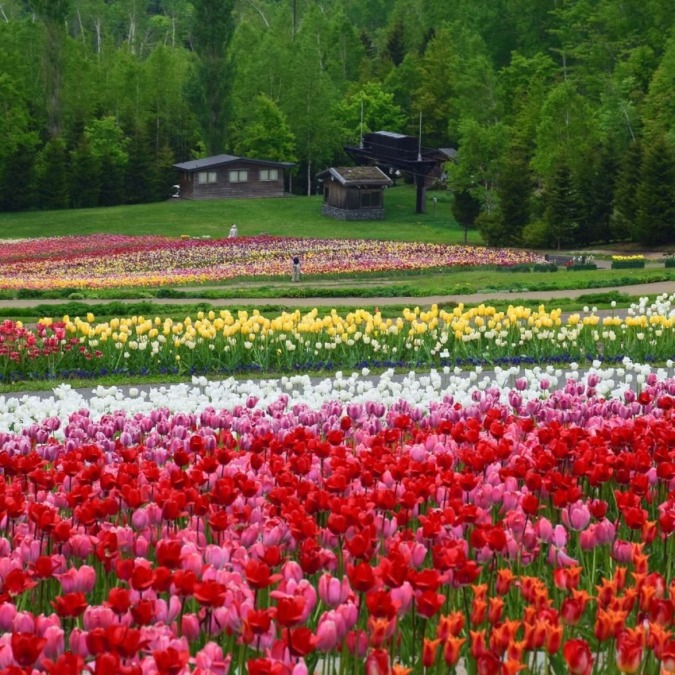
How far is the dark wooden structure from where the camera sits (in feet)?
241

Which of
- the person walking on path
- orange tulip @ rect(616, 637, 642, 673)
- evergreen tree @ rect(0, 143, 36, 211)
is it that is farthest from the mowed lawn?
orange tulip @ rect(616, 637, 642, 673)

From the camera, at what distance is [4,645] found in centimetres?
469

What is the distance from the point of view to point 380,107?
9200cm

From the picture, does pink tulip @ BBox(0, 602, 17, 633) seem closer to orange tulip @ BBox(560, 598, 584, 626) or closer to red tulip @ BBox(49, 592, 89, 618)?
red tulip @ BBox(49, 592, 89, 618)

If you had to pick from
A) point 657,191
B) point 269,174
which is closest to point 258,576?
point 657,191

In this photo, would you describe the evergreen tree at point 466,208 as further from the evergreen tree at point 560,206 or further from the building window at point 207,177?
the building window at point 207,177

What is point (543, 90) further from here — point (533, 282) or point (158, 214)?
point (533, 282)

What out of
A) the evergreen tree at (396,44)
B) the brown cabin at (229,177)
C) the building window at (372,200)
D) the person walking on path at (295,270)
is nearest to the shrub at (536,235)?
the building window at (372,200)

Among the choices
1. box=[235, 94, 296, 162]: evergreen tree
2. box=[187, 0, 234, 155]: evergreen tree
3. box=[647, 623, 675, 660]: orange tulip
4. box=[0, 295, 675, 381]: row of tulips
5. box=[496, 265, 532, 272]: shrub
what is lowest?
box=[496, 265, 532, 272]: shrub

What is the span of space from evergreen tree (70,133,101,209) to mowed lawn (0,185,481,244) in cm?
314

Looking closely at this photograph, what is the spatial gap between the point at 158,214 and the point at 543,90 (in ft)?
80.3

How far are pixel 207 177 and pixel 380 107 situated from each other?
702 inches

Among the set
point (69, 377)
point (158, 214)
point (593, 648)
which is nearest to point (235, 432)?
point (593, 648)

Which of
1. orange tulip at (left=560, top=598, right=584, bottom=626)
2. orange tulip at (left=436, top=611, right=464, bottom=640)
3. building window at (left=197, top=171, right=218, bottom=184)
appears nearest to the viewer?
orange tulip at (left=436, top=611, right=464, bottom=640)
